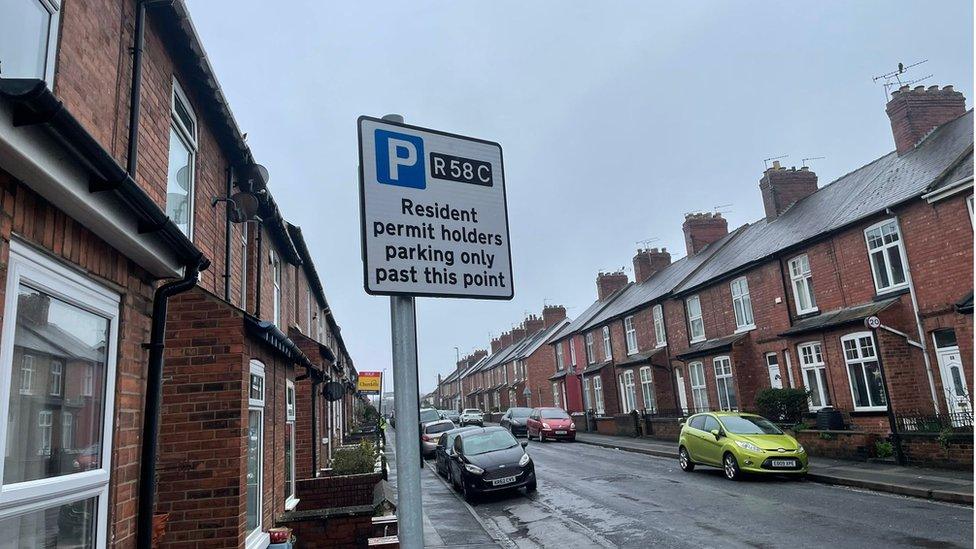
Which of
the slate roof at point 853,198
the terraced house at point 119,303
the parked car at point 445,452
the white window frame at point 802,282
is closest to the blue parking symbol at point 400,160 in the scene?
the terraced house at point 119,303

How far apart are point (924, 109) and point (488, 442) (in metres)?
17.3

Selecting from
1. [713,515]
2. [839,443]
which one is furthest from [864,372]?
[713,515]

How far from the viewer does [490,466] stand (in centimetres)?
1370

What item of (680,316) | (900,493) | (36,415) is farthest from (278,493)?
(680,316)

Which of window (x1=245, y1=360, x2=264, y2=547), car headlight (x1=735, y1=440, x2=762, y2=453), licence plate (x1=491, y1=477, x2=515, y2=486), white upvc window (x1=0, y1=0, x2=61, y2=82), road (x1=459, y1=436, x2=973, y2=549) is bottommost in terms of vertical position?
road (x1=459, y1=436, x2=973, y2=549)

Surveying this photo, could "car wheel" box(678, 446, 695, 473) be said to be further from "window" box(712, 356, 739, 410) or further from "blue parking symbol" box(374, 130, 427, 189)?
"blue parking symbol" box(374, 130, 427, 189)

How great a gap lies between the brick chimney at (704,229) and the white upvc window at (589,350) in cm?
848

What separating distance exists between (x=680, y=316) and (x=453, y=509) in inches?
686

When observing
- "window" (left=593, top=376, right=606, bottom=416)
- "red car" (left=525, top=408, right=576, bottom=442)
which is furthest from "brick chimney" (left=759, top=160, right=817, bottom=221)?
"window" (left=593, top=376, right=606, bottom=416)

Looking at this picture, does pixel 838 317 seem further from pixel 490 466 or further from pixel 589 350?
pixel 589 350

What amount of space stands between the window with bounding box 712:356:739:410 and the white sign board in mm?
22486

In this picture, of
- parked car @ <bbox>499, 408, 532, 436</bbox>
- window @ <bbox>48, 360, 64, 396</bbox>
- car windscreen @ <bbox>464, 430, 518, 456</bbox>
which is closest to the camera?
window @ <bbox>48, 360, 64, 396</bbox>

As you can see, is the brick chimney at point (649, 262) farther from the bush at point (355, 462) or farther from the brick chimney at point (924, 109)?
the bush at point (355, 462)

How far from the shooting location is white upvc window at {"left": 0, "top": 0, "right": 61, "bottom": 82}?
10.5 feet
